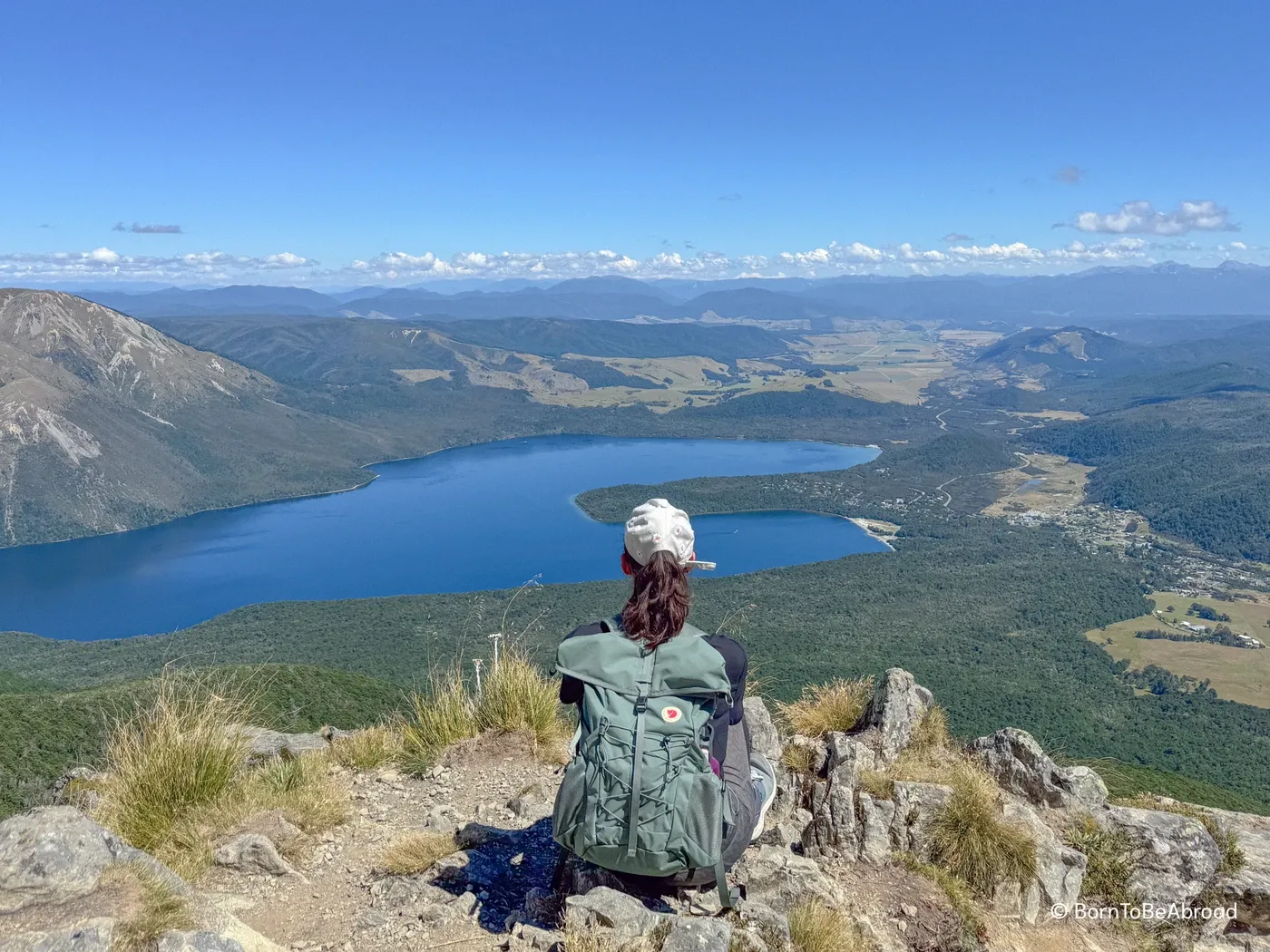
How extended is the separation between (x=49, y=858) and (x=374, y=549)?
319ft

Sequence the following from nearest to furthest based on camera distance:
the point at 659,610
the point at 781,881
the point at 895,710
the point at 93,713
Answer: the point at 659,610 → the point at 781,881 → the point at 895,710 → the point at 93,713

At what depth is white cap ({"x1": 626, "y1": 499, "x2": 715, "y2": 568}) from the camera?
127 inches

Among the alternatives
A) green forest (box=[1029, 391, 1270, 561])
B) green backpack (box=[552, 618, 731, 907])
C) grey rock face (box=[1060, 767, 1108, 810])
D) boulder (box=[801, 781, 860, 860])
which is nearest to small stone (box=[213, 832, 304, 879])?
green backpack (box=[552, 618, 731, 907])

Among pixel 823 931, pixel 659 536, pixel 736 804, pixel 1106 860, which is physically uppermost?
pixel 659 536

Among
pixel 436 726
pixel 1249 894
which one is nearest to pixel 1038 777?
pixel 1249 894

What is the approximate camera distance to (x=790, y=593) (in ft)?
219

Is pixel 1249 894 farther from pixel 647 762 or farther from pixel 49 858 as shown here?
pixel 49 858

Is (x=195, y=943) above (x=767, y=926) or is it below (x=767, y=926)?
above

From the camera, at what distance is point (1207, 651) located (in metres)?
56.9

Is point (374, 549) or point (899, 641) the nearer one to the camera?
point (899, 641)

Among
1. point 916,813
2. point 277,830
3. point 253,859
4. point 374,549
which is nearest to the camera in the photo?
point 253,859

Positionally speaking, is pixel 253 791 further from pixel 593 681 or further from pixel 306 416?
pixel 306 416

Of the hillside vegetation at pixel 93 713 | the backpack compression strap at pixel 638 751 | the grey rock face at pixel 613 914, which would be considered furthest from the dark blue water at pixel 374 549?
the backpack compression strap at pixel 638 751

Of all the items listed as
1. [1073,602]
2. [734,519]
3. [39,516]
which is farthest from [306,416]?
[1073,602]
